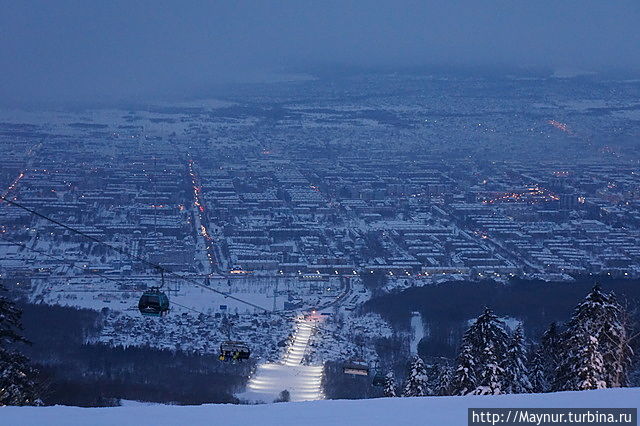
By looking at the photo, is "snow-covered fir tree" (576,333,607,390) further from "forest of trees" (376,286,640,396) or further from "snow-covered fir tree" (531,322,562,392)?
"snow-covered fir tree" (531,322,562,392)

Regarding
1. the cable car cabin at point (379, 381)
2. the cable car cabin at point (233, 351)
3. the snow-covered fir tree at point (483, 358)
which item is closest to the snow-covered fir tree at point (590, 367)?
the snow-covered fir tree at point (483, 358)

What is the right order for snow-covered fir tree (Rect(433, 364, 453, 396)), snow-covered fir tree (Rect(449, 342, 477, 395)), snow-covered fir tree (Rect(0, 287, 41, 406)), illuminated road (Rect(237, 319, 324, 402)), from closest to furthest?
snow-covered fir tree (Rect(0, 287, 41, 406))
snow-covered fir tree (Rect(449, 342, 477, 395))
snow-covered fir tree (Rect(433, 364, 453, 396))
illuminated road (Rect(237, 319, 324, 402))

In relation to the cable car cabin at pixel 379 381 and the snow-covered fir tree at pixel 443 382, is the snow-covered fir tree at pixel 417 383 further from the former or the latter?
the cable car cabin at pixel 379 381

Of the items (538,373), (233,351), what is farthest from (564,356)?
(233,351)

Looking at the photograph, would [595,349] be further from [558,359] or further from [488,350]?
[488,350]

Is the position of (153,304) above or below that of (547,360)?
above

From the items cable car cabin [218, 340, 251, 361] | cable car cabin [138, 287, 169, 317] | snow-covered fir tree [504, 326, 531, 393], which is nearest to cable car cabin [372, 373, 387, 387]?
cable car cabin [218, 340, 251, 361]

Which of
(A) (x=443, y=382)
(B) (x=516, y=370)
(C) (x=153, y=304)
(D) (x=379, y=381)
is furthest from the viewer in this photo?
(D) (x=379, y=381)
